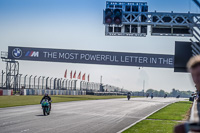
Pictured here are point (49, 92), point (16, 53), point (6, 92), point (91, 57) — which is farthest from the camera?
point (49, 92)

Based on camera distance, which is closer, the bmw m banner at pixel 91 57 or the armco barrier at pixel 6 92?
the armco barrier at pixel 6 92

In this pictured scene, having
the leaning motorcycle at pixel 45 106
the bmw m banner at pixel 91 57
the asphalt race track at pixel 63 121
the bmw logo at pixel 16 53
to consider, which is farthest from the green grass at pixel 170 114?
the bmw logo at pixel 16 53

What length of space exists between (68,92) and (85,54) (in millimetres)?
21590

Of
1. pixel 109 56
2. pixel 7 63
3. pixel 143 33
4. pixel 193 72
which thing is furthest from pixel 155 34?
pixel 7 63

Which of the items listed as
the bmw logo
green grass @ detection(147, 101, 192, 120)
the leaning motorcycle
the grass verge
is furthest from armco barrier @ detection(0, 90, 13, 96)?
the grass verge

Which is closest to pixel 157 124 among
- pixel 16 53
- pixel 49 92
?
pixel 16 53

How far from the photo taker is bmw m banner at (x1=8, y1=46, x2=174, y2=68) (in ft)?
154

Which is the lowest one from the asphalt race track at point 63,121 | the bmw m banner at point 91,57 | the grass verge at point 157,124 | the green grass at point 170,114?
the green grass at point 170,114

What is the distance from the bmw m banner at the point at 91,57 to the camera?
47.0 meters

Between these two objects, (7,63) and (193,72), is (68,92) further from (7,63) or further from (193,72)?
(193,72)

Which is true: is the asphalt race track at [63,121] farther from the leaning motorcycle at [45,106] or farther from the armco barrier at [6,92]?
the armco barrier at [6,92]

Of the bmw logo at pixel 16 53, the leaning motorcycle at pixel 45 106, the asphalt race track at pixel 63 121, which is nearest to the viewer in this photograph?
the asphalt race track at pixel 63 121

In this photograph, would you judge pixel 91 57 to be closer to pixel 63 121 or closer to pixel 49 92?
pixel 49 92

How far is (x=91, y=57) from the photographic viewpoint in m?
48.2
